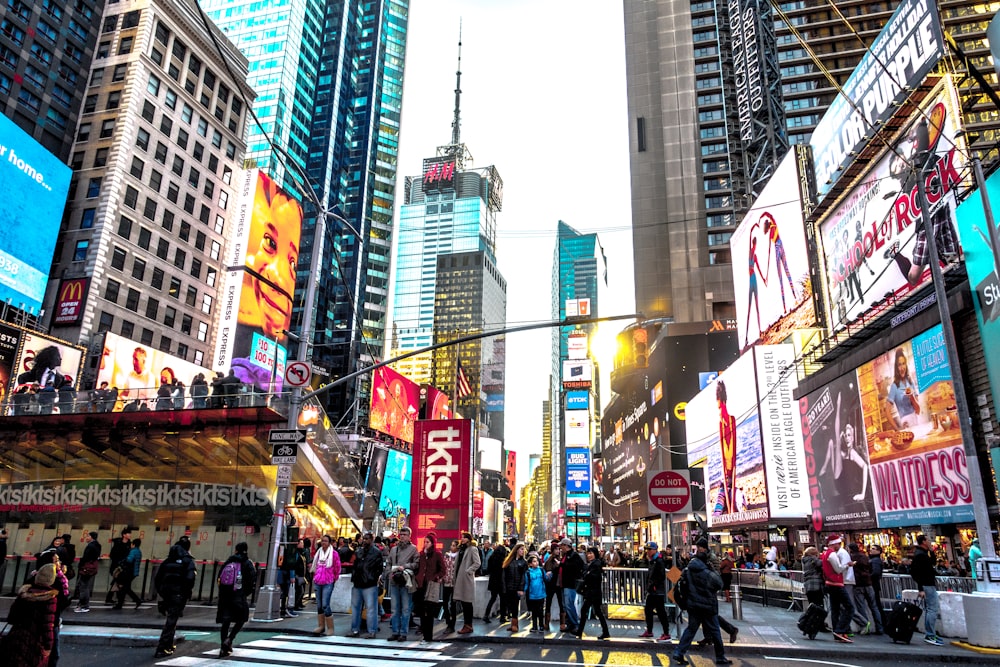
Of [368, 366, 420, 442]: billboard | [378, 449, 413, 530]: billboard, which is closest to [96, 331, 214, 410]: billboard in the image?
[368, 366, 420, 442]: billboard

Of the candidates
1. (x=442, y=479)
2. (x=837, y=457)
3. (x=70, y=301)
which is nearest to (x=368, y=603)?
(x=442, y=479)

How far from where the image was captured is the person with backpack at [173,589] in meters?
10.5

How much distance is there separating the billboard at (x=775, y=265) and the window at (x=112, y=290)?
50.6m

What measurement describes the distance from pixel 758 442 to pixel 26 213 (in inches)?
2062

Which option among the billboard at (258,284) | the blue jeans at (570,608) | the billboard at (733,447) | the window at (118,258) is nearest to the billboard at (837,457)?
the billboard at (733,447)

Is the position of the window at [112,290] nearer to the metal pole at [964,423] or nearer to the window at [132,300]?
the window at [132,300]

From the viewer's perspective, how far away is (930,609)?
13.4 metres

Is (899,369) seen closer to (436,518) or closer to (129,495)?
(436,518)

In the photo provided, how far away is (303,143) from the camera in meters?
117

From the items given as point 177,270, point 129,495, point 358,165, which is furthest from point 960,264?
point 358,165

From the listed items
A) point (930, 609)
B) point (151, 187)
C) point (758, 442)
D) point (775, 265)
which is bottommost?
point (930, 609)

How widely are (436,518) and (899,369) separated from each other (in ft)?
61.6

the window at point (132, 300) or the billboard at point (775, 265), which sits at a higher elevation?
the window at point (132, 300)

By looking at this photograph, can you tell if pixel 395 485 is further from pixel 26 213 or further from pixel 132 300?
pixel 26 213
